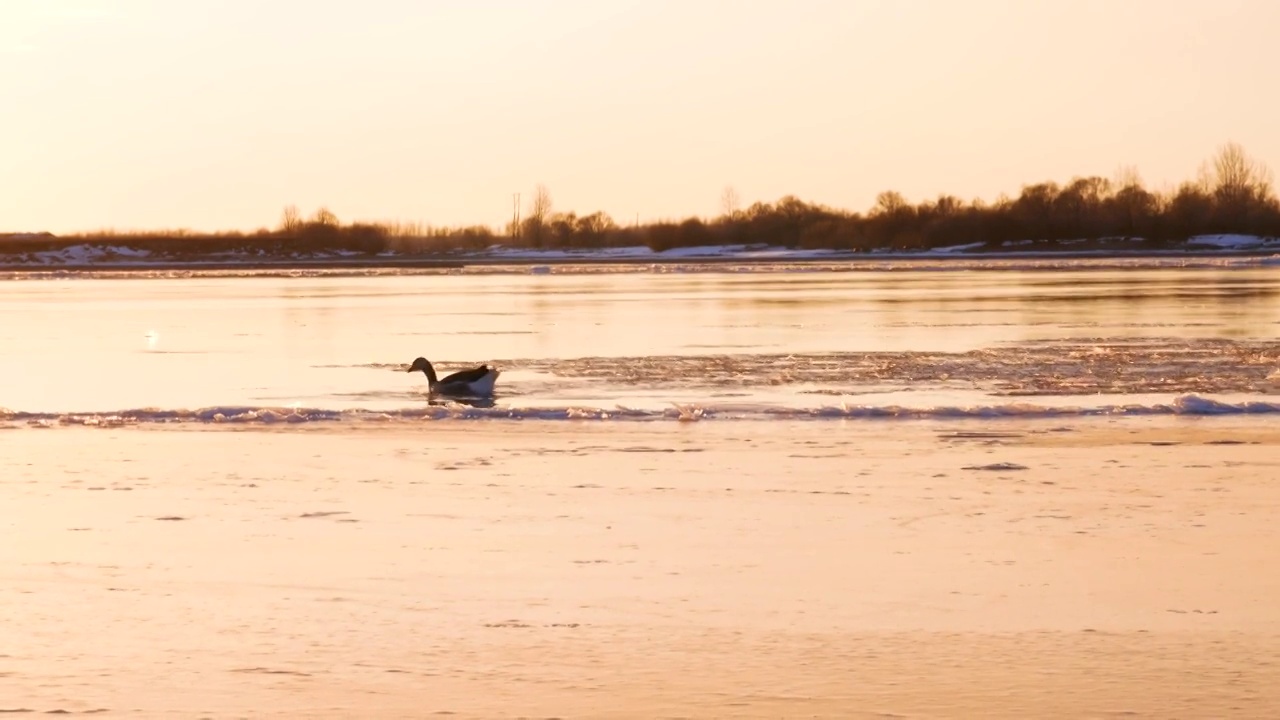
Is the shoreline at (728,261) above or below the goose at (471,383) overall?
below

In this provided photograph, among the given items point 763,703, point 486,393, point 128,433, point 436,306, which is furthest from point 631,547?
point 436,306

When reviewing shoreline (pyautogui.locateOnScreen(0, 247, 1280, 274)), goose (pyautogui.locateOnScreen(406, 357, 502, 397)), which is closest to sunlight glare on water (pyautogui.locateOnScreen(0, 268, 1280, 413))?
goose (pyautogui.locateOnScreen(406, 357, 502, 397))

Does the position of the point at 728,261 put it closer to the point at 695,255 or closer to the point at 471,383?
the point at 695,255

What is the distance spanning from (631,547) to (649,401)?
265 inches

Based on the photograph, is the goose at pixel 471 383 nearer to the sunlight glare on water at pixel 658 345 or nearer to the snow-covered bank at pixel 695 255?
the sunlight glare on water at pixel 658 345

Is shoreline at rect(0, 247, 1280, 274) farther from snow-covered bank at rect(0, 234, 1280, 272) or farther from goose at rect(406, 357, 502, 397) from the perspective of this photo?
goose at rect(406, 357, 502, 397)

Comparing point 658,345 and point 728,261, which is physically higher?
point 658,345

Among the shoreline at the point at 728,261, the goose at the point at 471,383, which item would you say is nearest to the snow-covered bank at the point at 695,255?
the shoreline at the point at 728,261

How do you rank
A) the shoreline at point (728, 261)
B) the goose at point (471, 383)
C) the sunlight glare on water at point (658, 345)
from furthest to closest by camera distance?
the shoreline at point (728, 261)
the goose at point (471, 383)
the sunlight glare on water at point (658, 345)

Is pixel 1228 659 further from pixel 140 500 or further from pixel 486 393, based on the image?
pixel 486 393

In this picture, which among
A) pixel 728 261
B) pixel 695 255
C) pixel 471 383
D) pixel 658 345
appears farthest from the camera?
pixel 695 255

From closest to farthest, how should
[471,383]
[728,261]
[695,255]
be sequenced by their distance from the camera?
[471,383] → [728,261] → [695,255]

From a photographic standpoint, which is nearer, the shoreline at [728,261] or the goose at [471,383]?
the goose at [471,383]

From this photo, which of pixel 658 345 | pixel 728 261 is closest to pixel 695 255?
pixel 728 261
